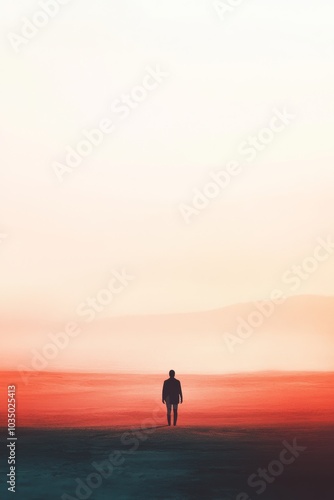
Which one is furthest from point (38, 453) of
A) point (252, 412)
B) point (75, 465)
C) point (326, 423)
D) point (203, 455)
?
point (252, 412)

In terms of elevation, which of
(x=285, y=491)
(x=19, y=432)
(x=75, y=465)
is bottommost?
(x=285, y=491)

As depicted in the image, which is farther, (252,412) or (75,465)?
(252,412)

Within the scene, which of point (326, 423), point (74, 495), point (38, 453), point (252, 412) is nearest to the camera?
point (74, 495)

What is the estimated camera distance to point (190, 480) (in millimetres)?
20969

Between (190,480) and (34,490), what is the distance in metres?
3.28

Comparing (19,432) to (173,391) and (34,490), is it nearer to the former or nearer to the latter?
(173,391)

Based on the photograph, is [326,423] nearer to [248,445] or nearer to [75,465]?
[248,445]

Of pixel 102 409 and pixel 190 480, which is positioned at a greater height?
pixel 102 409

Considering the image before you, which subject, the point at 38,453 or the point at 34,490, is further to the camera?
the point at 38,453

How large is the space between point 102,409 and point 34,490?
20313 millimetres

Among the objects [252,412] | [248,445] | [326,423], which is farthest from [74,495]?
[252,412]

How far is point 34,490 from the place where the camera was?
2028 cm

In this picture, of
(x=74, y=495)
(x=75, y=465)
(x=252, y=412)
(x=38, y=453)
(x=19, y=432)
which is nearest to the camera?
(x=74, y=495)

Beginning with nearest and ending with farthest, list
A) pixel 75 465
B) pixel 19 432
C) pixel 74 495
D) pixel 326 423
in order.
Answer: pixel 74 495, pixel 75 465, pixel 19 432, pixel 326 423
